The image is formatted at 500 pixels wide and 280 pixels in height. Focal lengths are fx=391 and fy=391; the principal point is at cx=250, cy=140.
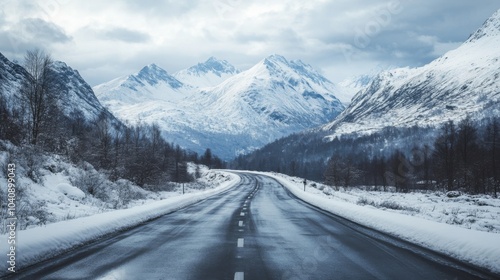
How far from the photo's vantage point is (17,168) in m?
19.5

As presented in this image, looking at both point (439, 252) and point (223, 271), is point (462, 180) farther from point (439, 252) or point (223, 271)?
point (223, 271)

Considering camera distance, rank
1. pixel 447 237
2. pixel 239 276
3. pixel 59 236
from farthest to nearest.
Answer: pixel 447 237, pixel 59 236, pixel 239 276

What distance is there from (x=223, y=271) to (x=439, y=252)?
17.4ft

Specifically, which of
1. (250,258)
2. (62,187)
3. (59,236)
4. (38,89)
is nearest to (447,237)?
(250,258)

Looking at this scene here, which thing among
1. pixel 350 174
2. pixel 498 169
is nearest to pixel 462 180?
pixel 498 169

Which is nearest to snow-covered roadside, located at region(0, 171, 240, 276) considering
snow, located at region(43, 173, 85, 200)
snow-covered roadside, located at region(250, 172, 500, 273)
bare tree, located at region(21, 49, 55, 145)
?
snow, located at region(43, 173, 85, 200)

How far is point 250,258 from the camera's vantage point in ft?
26.8

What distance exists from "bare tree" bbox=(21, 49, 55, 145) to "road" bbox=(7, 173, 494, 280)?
25661 millimetres

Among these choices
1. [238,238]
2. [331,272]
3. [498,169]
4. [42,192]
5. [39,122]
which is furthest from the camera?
[498,169]

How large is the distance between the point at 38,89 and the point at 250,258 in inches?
1287

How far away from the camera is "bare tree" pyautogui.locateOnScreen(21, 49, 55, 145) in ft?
110

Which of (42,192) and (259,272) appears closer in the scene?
(259,272)

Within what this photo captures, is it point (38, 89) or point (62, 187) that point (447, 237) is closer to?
point (62, 187)

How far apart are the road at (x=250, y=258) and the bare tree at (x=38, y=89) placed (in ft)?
84.2
